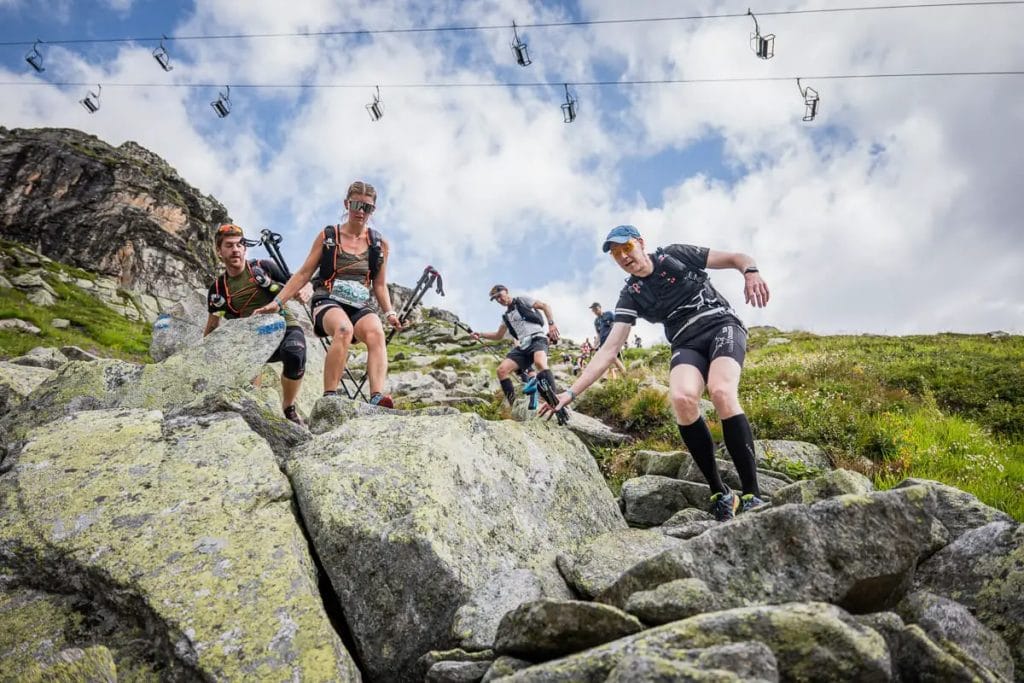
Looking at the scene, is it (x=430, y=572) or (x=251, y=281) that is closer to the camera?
(x=430, y=572)

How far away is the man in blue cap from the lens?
192 inches

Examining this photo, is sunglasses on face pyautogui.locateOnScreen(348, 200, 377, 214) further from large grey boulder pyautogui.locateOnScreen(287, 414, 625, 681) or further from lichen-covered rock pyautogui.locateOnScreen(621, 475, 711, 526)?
lichen-covered rock pyautogui.locateOnScreen(621, 475, 711, 526)

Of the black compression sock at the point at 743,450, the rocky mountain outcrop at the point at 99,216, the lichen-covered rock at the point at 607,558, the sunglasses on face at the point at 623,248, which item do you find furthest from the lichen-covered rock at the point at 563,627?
the rocky mountain outcrop at the point at 99,216

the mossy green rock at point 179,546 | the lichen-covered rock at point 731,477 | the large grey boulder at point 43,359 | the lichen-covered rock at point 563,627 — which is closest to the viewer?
the lichen-covered rock at point 563,627

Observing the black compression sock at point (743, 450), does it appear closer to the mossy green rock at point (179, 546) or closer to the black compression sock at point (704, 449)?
the black compression sock at point (704, 449)

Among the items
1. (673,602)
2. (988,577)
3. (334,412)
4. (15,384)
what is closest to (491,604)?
(673,602)

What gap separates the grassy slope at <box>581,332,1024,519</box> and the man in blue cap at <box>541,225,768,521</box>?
2.51 metres

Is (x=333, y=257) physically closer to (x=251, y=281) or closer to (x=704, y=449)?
(x=251, y=281)

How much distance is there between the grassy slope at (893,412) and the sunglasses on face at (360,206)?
5.04 metres

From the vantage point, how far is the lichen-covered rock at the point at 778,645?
1896 mm

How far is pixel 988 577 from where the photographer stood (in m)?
2.92

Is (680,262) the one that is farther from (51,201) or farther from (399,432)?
(51,201)

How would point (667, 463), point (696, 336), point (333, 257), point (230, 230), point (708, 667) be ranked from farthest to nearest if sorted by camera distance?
point (230, 230) < point (333, 257) < point (667, 463) < point (696, 336) < point (708, 667)

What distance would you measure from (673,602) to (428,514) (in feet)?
5.48
